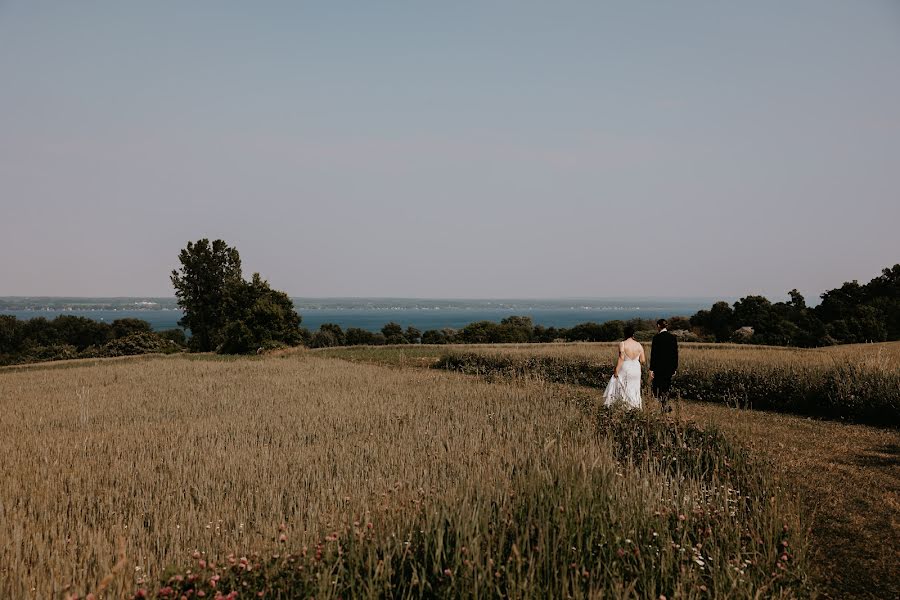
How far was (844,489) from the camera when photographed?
8.43 meters

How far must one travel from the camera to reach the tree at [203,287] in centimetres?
6562

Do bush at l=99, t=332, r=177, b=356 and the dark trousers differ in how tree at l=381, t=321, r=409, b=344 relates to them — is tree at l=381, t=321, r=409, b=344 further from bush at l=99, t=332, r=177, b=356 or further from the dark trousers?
the dark trousers

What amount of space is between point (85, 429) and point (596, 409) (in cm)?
1067

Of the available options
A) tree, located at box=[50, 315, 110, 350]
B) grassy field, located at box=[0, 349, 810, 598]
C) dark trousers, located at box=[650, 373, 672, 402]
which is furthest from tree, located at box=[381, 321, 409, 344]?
grassy field, located at box=[0, 349, 810, 598]

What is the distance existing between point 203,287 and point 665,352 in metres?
64.3

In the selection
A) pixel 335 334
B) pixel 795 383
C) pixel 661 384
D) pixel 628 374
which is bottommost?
pixel 335 334

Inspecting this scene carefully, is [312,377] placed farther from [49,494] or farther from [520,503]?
[520,503]

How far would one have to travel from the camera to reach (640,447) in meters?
9.49

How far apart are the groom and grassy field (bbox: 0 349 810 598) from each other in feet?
10.7

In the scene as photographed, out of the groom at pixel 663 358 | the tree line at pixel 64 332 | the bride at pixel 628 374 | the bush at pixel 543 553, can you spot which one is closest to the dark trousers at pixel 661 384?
the groom at pixel 663 358

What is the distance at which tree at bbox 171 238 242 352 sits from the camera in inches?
2584

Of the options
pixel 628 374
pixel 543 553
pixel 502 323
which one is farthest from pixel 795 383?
pixel 502 323

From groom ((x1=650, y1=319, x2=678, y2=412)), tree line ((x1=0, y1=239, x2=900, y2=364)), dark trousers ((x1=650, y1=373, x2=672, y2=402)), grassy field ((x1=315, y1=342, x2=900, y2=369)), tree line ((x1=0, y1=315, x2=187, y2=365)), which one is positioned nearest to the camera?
groom ((x1=650, y1=319, x2=678, y2=412))

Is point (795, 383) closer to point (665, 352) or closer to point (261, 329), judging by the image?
point (665, 352)
